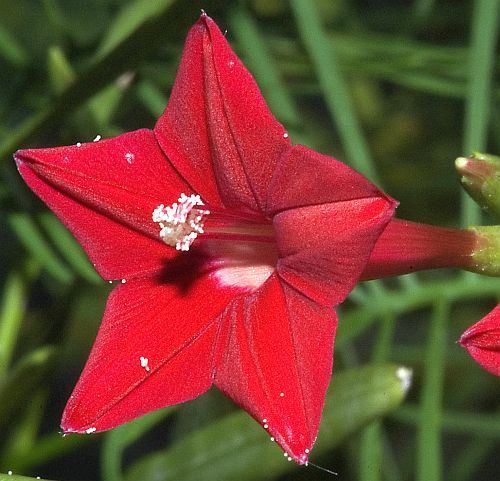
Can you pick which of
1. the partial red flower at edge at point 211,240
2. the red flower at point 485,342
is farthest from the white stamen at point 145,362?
the red flower at point 485,342

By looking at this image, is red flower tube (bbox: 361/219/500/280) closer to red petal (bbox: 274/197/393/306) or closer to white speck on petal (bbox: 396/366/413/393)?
red petal (bbox: 274/197/393/306)

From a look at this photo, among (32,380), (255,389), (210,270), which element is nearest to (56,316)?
(32,380)

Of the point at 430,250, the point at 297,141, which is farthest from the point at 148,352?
the point at 297,141

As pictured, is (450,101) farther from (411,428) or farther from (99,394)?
(99,394)

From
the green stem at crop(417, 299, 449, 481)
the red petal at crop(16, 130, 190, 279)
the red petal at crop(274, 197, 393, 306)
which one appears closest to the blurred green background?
the green stem at crop(417, 299, 449, 481)

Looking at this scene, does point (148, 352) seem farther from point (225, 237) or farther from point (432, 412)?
point (432, 412)

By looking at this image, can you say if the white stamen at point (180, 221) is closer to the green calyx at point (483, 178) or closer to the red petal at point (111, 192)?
the red petal at point (111, 192)
